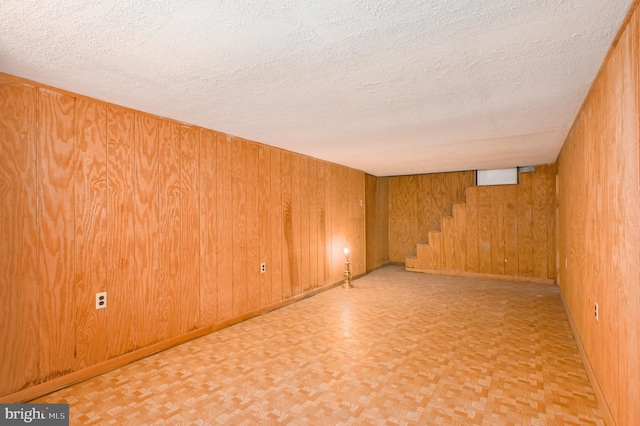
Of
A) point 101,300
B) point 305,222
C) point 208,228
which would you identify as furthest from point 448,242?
point 101,300

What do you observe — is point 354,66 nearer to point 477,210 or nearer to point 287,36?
point 287,36

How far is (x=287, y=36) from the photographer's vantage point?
66.8 inches

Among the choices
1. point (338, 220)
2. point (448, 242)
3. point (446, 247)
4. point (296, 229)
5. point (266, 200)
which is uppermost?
point (266, 200)

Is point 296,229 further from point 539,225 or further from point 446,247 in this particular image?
point 539,225

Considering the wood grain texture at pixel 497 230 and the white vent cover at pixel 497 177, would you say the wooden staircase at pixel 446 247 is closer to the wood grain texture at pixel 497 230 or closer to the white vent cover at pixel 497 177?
the wood grain texture at pixel 497 230

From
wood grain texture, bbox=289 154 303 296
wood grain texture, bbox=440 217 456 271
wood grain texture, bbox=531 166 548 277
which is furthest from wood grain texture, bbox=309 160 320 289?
wood grain texture, bbox=531 166 548 277

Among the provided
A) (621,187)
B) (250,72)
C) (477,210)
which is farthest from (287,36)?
(477,210)

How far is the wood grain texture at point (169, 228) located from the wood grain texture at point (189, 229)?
0.15 ft

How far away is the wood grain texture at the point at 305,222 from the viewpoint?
506 cm

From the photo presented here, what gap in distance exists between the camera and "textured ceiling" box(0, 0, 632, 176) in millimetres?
1497

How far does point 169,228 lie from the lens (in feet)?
Result: 10.6

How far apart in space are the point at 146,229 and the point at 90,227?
18.0 inches

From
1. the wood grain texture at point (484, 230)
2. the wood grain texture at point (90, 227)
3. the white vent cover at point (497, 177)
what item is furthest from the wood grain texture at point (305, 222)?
the white vent cover at point (497, 177)
